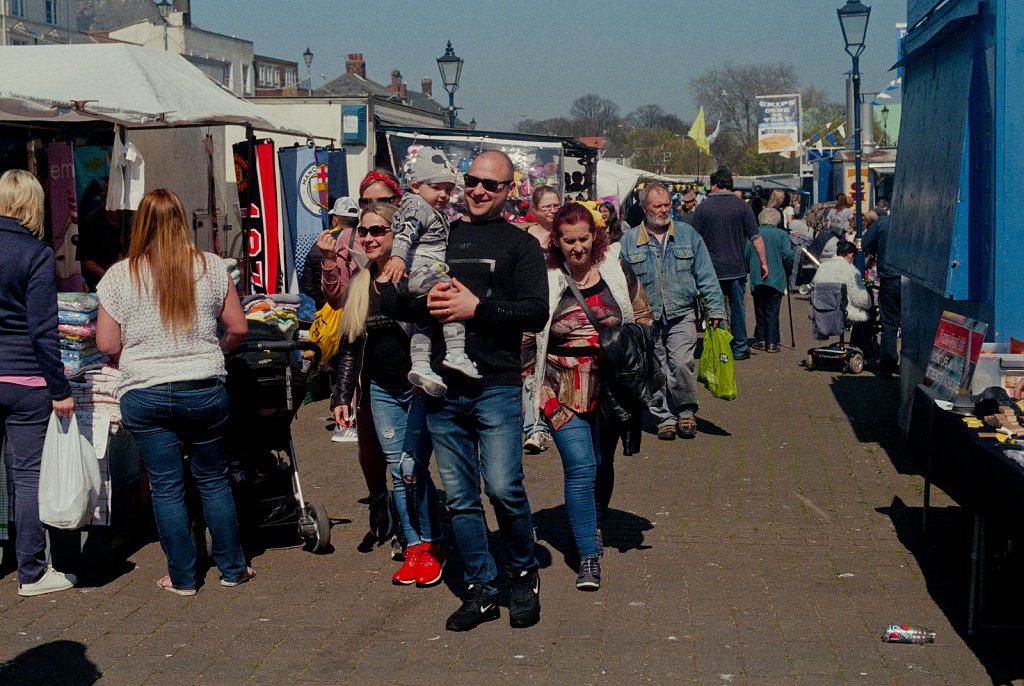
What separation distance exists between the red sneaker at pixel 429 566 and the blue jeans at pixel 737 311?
8.24 metres

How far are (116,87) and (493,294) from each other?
496 cm

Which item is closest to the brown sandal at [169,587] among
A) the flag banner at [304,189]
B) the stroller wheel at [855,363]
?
the stroller wheel at [855,363]

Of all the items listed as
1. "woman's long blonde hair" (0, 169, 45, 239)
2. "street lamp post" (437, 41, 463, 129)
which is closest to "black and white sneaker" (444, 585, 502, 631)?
"woman's long blonde hair" (0, 169, 45, 239)

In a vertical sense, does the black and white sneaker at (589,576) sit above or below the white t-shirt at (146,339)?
below

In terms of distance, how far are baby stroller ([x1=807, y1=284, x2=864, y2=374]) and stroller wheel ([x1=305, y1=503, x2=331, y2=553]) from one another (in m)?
8.29

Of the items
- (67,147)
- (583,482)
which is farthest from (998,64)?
(67,147)

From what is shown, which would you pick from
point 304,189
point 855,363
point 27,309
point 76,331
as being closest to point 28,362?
point 27,309

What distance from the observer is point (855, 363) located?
42.7 feet

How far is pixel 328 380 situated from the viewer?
11.5 metres

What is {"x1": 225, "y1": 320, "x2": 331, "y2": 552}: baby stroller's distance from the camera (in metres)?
→ 6.09

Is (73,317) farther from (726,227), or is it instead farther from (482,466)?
(726,227)

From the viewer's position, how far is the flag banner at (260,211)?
12578 mm

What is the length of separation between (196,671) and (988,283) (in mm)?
4862

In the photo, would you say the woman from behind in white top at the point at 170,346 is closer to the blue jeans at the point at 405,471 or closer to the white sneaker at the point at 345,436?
the blue jeans at the point at 405,471
